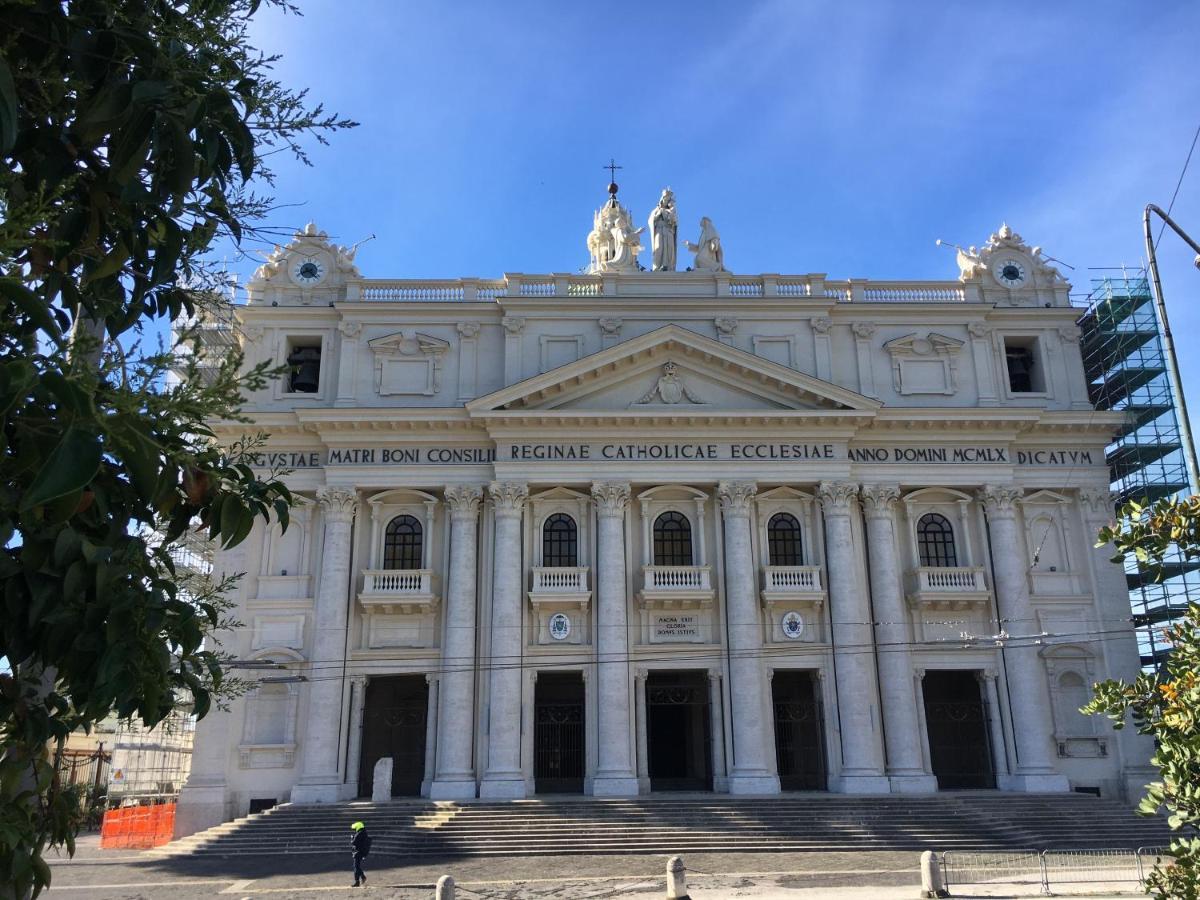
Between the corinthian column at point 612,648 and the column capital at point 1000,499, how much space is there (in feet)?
38.0

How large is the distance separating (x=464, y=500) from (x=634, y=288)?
31.0ft

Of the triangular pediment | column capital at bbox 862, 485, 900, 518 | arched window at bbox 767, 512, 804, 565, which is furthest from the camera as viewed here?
arched window at bbox 767, 512, 804, 565

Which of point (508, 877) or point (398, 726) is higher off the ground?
point (398, 726)

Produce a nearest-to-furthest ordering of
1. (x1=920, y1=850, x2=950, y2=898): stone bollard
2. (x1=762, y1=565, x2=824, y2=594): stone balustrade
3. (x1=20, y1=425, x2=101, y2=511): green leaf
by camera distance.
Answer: (x1=20, y1=425, x2=101, y2=511): green leaf → (x1=920, y1=850, x2=950, y2=898): stone bollard → (x1=762, y1=565, x2=824, y2=594): stone balustrade

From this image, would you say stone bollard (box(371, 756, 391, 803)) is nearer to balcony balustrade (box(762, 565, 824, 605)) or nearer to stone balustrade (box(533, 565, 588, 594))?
stone balustrade (box(533, 565, 588, 594))

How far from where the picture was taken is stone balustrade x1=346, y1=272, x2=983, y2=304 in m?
33.9

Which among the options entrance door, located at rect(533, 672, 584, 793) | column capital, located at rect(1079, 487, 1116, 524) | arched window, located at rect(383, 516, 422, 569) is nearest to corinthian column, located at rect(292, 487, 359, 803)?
arched window, located at rect(383, 516, 422, 569)

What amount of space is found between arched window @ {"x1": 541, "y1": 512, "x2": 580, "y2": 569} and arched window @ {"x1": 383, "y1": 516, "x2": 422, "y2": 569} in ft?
13.3

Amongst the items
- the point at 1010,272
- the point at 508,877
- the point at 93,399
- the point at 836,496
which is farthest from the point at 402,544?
the point at 93,399

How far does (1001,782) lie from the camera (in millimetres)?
29781

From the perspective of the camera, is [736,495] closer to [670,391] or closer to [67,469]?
[670,391]

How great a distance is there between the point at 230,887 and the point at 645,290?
2198cm

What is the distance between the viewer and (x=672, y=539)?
32.0 m

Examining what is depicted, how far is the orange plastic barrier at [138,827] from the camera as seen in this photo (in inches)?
1145
